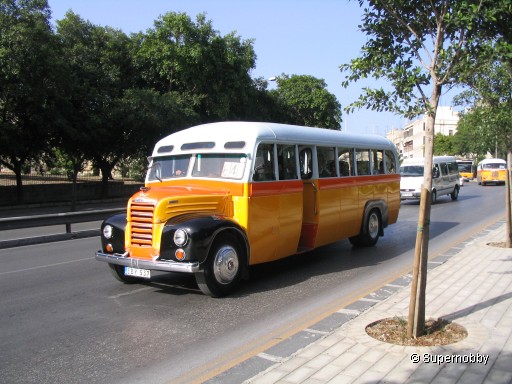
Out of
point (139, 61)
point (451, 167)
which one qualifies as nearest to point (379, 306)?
point (451, 167)

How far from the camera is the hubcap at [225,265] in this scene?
6.80 m

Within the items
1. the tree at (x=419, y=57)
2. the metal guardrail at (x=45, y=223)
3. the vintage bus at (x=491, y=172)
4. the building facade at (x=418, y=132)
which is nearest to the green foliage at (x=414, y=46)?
the tree at (x=419, y=57)

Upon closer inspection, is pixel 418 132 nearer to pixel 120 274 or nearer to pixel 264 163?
pixel 264 163

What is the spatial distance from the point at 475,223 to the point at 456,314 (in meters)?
10.8

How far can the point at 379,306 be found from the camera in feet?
20.1

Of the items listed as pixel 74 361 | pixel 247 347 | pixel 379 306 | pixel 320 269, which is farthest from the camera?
pixel 320 269

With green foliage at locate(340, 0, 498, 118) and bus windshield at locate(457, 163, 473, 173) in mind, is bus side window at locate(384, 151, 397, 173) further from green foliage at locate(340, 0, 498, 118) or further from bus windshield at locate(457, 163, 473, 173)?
bus windshield at locate(457, 163, 473, 173)

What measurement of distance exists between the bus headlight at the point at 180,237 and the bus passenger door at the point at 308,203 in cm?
296

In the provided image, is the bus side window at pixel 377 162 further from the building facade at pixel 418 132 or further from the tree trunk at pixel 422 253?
the building facade at pixel 418 132

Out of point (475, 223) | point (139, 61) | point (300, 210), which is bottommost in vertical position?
point (475, 223)

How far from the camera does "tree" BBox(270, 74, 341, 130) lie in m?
47.5

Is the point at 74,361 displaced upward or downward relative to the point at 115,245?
downward

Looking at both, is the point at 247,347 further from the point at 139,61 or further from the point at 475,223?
the point at 139,61

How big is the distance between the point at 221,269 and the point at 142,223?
4.21ft
